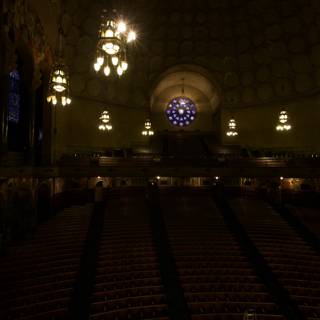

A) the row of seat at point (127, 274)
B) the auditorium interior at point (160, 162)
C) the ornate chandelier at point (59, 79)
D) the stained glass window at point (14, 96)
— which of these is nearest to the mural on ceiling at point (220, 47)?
the auditorium interior at point (160, 162)

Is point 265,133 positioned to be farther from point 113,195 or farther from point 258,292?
point 258,292

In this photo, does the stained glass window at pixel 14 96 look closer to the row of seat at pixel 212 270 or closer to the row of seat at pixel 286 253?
the row of seat at pixel 212 270

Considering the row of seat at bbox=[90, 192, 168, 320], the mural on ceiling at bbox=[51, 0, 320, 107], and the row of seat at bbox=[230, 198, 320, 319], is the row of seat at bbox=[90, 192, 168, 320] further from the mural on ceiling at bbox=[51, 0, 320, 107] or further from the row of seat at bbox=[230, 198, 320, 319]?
the mural on ceiling at bbox=[51, 0, 320, 107]

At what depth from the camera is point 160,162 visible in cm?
2009

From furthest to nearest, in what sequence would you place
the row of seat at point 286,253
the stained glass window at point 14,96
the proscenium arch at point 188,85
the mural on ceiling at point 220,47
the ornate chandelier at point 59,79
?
the proscenium arch at point 188,85, the mural on ceiling at point 220,47, the stained glass window at point 14,96, the row of seat at point 286,253, the ornate chandelier at point 59,79

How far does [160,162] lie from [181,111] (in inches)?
494

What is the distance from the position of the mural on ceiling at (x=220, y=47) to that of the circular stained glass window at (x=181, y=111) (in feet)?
17.2

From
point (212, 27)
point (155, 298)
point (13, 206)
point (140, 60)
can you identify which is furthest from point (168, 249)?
point (212, 27)

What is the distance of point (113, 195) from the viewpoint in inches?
812

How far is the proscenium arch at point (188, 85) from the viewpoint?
26.7 metres

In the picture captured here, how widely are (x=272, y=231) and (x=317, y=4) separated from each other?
1819 centimetres

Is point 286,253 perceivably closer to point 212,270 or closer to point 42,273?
point 212,270

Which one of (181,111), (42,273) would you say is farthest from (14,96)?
(181,111)

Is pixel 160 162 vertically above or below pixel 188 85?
below
